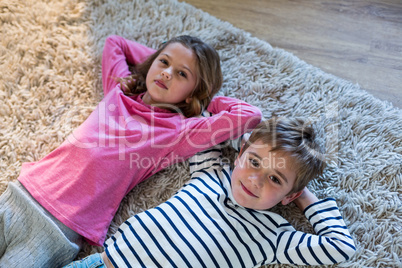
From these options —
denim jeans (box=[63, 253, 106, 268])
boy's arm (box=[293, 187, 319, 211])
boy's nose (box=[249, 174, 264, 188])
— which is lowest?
denim jeans (box=[63, 253, 106, 268])

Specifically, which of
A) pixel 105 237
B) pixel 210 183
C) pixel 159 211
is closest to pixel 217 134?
pixel 210 183

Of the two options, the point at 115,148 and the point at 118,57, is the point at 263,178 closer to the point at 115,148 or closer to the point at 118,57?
the point at 115,148

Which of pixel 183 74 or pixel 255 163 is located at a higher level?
pixel 183 74

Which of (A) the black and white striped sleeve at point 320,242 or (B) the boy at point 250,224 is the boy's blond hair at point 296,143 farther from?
(A) the black and white striped sleeve at point 320,242

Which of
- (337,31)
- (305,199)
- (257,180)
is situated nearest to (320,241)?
(305,199)

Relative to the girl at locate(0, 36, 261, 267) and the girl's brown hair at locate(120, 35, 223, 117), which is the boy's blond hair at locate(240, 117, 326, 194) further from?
the girl's brown hair at locate(120, 35, 223, 117)

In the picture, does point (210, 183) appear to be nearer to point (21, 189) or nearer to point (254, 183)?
point (254, 183)

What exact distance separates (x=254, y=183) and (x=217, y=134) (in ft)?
0.74

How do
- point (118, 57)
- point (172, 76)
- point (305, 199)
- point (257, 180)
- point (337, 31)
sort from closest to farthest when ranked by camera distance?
point (257, 180)
point (305, 199)
point (172, 76)
point (118, 57)
point (337, 31)

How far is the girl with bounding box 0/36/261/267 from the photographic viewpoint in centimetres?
101

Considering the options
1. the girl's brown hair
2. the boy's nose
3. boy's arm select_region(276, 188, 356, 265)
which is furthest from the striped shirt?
the girl's brown hair

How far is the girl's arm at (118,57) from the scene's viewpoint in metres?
1.27

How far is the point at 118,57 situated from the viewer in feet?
4.20

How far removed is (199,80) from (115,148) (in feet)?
1.19
